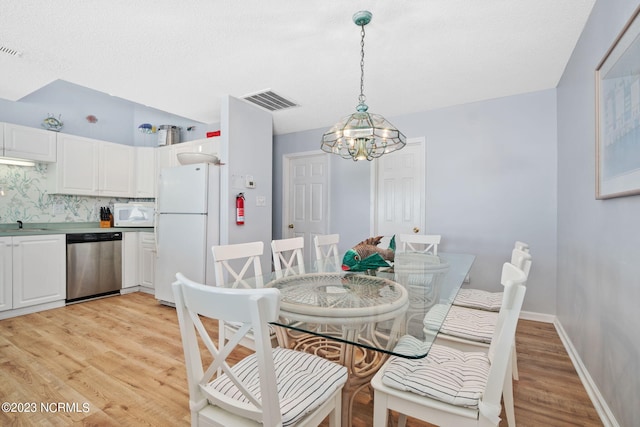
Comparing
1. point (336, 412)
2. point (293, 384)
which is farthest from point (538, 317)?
point (293, 384)

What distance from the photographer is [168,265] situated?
140 inches

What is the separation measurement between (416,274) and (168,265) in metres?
2.87

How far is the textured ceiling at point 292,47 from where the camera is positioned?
192 centimetres

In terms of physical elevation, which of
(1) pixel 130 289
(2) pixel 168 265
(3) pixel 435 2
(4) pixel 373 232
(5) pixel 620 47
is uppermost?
(3) pixel 435 2

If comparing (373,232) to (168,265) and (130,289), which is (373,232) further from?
(130,289)

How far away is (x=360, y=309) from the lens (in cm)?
128

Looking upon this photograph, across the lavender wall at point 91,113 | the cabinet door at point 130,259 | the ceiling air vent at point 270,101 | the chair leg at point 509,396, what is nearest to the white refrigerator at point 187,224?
the cabinet door at point 130,259

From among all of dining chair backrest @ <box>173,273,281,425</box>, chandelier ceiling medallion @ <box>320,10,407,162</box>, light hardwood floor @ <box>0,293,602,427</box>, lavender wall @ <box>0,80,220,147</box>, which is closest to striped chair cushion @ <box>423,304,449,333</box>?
dining chair backrest @ <box>173,273,281,425</box>

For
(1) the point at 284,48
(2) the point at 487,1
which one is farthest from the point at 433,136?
(1) the point at 284,48

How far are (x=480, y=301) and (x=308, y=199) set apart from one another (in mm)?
2948

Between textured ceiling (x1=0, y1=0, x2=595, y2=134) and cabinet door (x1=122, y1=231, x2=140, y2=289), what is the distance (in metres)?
1.86

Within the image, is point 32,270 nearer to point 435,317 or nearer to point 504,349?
point 435,317

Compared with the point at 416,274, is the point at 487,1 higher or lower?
higher

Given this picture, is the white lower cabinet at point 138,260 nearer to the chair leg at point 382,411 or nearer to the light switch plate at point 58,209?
the light switch plate at point 58,209
